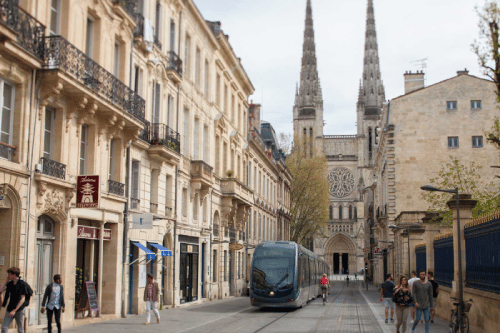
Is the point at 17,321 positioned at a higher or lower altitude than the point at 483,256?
lower

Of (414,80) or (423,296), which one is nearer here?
(423,296)

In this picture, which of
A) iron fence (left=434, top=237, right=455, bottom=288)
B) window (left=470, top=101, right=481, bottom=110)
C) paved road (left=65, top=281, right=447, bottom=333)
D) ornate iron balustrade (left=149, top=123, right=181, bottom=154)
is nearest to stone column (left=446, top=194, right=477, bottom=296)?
iron fence (left=434, top=237, right=455, bottom=288)

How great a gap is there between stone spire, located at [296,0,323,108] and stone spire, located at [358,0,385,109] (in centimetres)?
923

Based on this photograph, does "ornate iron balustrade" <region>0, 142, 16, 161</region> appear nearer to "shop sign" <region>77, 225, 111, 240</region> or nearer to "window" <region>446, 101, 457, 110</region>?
"shop sign" <region>77, 225, 111, 240</region>

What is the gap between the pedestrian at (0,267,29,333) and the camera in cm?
1155

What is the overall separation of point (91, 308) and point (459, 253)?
1060 cm

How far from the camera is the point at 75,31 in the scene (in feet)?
58.0

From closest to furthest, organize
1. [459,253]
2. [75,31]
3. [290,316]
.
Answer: [459,253], [75,31], [290,316]

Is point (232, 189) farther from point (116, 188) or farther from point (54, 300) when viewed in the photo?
point (54, 300)

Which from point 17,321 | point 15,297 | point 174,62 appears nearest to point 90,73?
point 15,297

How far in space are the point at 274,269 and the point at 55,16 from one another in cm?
1398

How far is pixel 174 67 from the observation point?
26.4 m

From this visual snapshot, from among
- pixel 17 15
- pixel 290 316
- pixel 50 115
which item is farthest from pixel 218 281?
pixel 17 15

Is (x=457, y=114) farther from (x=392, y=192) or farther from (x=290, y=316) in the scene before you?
(x=290, y=316)
